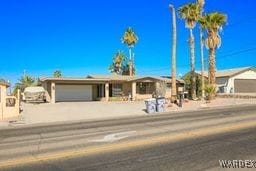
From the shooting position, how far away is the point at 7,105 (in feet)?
102

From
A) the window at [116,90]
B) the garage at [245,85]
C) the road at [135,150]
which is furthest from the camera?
the garage at [245,85]

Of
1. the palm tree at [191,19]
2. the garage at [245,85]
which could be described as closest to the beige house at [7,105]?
the palm tree at [191,19]

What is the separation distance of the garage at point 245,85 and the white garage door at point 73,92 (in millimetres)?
22497

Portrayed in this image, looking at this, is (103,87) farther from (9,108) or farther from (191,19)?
(9,108)

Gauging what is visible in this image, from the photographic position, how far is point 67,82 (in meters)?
50.3

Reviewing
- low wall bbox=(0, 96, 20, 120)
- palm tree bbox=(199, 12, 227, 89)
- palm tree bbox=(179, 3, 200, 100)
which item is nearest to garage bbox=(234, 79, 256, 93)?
palm tree bbox=(179, 3, 200, 100)

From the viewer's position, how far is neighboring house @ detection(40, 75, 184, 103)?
50.2m

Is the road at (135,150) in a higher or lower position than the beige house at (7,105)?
lower

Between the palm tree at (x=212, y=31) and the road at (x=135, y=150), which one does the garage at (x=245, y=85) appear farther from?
the road at (x=135, y=150)

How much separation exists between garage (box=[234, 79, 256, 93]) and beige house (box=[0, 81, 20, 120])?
39.1m

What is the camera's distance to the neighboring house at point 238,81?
62031 millimetres

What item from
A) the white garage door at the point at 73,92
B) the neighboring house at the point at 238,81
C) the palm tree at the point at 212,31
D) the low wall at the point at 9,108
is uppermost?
the palm tree at the point at 212,31

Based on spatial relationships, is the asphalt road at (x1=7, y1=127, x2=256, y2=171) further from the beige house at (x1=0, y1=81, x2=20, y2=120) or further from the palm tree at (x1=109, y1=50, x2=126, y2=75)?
the palm tree at (x1=109, y1=50, x2=126, y2=75)

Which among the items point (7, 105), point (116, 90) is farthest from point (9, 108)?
point (116, 90)
